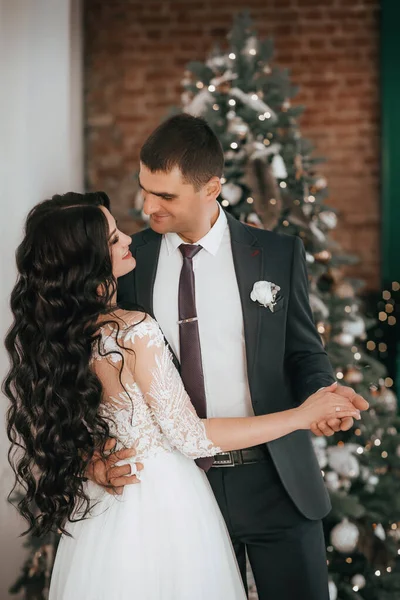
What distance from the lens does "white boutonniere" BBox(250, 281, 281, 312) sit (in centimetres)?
221

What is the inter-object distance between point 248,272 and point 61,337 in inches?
25.3

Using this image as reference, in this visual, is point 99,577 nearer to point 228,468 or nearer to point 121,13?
point 228,468

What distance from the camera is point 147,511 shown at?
1.94 metres

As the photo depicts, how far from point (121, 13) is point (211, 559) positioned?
4.00 meters

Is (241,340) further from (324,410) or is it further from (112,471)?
(112,471)

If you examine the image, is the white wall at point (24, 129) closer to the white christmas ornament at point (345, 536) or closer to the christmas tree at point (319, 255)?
the christmas tree at point (319, 255)

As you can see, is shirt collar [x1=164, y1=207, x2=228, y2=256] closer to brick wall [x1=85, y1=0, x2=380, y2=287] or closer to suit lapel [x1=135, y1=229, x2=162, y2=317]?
suit lapel [x1=135, y1=229, x2=162, y2=317]

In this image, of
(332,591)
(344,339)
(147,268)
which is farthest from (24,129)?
(332,591)

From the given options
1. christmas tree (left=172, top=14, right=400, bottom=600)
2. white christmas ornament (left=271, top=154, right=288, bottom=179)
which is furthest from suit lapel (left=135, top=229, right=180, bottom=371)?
white christmas ornament (left=271, top=154, right=288, bottom=179)

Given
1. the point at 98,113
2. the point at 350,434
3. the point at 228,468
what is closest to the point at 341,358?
the point at 350,434

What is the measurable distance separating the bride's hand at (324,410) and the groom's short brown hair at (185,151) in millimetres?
719

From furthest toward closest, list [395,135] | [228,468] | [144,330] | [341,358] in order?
[395,135], [341,358], [228,468], [144,330]

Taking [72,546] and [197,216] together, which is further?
[197,216]

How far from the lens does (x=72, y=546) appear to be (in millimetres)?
1970
